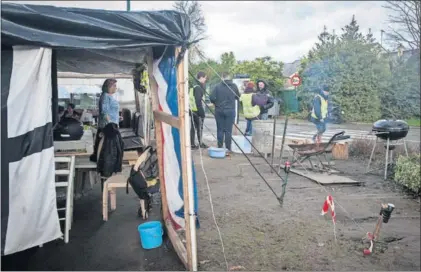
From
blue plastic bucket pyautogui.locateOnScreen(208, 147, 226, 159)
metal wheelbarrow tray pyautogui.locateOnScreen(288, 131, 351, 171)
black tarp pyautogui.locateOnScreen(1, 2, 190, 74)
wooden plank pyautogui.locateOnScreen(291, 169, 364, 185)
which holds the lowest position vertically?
wooden plank pyautogui.locateOnScreen(291, 169, 364, 185)

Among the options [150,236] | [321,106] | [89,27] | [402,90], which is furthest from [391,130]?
[402,90]

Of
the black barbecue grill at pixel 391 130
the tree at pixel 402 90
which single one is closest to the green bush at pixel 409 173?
the black barbecue grill at pixel 391 130

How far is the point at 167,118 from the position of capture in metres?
4.07

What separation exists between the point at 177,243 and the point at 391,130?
5.35 metres

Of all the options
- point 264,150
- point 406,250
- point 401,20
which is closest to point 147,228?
point 406,250

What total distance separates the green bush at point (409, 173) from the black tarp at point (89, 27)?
500 centimetres

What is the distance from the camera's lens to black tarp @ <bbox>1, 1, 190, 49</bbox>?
321cm

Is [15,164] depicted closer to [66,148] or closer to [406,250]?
[66,148]

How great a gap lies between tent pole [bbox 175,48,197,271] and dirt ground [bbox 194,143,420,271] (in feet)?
1.27

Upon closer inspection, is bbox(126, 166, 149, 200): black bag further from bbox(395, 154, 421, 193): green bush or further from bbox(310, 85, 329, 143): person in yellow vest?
bbox(310, 85, 329, 143): person in yellow vest

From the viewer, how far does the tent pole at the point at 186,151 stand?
11.5 feet

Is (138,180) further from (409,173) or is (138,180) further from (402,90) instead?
(402,90)

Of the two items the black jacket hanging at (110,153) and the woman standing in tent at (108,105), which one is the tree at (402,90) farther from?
the black jacket hanging at (110,153)

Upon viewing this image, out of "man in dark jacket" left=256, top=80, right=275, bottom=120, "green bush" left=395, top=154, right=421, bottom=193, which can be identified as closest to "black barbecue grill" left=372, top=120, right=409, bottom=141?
"green bush" left=395, top=154, right=421, bottom=193
